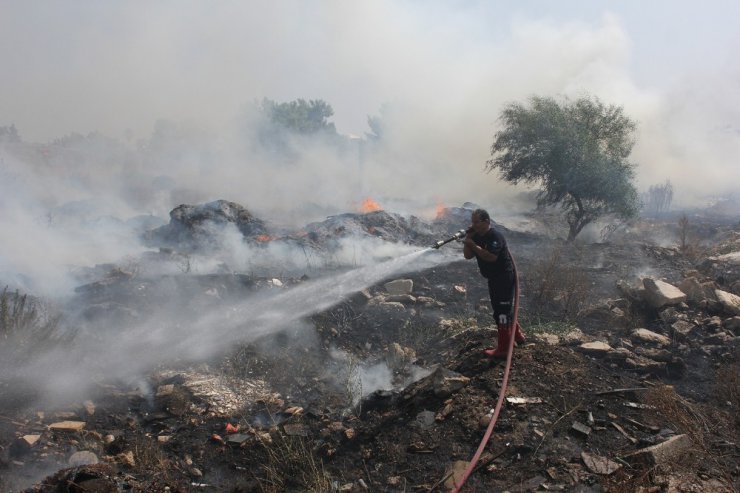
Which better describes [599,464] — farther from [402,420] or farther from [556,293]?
[556,293]

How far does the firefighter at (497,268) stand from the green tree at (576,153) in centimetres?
1093

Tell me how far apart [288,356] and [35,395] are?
2.59 m

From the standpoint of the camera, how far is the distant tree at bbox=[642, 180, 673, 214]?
26047 millimetres

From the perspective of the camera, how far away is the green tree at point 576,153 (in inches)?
558

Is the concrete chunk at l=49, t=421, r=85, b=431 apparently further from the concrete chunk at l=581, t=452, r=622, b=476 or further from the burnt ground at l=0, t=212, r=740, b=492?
the concrete chunk at l=581, t=452, r=622, b=476

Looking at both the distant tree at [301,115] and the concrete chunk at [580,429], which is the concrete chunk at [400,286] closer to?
the concrete chunk at [580,429]

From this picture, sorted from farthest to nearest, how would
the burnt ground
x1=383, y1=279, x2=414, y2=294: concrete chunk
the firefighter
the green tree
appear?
1. the green tree
2. x1=383, y1=279, x2=414, y2=294: concrete chunk
3. the firefighter
4. the burnt ground

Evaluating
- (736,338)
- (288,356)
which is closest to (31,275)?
(288,356)

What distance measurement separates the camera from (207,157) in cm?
2664

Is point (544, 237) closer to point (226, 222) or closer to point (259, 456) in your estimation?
point (226, 222)

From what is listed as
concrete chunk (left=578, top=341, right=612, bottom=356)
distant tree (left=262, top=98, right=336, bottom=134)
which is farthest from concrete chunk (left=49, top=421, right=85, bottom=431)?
distant tree (left=262, top=98, right=336, bottom=134)

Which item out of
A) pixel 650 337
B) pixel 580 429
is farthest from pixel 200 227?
pixel 580 429

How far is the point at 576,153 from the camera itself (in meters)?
14.1

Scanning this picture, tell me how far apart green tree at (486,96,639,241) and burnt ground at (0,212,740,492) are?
8.74 metres
